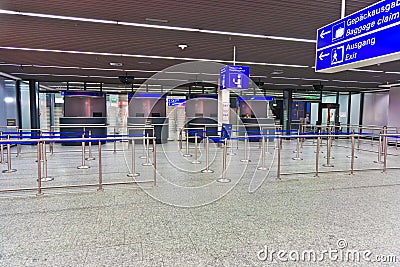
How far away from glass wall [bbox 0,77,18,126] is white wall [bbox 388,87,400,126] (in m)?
16.6

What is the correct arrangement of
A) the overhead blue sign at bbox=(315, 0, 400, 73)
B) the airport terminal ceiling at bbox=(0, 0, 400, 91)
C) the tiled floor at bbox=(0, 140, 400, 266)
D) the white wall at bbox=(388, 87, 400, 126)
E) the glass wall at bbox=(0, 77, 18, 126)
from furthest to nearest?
the white wall at bbox=(388, 87, 400, 126)
the glass wall at bbox=(0, 77, 18, 126)
the airport terminal ceiling at bbox=(0, 0, 400, 91)
the overhead blue sign at bbox=(315, 0, 400, 73)
the tiled floor at bbox=(0, 140, 400, 266)

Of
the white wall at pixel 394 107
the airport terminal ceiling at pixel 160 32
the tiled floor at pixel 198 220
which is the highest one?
the airport terminal ceiling at pixel 160 32

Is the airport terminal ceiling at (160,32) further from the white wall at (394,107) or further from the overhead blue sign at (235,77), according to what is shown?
the white wall at (394,107)

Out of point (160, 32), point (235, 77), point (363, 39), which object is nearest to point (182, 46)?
point (160, 32)

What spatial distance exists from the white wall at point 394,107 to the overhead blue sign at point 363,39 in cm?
1247

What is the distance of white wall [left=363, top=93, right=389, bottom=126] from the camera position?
15.6 metres

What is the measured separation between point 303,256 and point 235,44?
466 centimetres

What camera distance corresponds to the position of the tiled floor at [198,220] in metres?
2.42

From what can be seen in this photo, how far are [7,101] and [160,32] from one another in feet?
26.1

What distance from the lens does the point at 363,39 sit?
2.98 m

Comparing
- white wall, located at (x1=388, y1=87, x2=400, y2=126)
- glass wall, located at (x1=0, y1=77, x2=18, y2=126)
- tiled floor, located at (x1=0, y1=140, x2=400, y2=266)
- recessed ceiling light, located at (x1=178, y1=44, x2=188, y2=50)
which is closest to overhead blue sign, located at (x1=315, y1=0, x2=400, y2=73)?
tiled floor, located at (x1=0, y1=140, x2=400, y2=266)

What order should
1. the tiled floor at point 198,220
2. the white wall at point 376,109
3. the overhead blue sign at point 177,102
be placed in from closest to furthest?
the tiled floor at point 198,220
the overhead blue sign at point 177,102
the white wall at point 376,109

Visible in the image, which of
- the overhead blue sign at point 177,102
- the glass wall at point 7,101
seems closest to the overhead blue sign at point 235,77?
the overhead blue sign at point 177,102

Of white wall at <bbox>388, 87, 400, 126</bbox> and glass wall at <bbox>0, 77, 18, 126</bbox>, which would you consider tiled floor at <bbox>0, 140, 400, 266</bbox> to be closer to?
glass wall at <bbox>0, 77, 18, 126</bbox>
